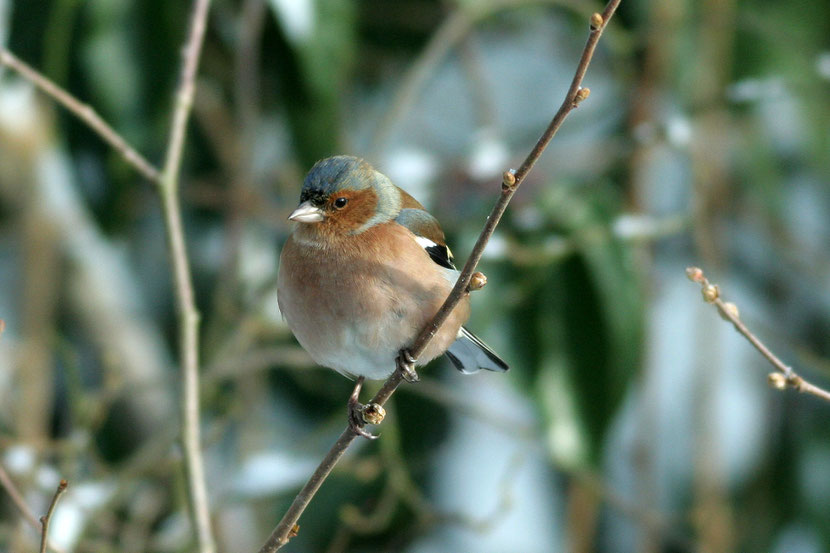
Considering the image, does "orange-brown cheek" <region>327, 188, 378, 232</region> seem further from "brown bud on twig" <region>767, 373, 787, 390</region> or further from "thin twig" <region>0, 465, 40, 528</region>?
"brown bud on twig" <region>767, 373, 787, 390</region>

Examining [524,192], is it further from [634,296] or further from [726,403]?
[726,403]

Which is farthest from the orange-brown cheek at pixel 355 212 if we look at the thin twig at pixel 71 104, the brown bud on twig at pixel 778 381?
the brown bud on twig at pixel 778 381

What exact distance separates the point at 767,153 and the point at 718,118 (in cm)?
25

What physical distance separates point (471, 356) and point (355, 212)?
0.41 m

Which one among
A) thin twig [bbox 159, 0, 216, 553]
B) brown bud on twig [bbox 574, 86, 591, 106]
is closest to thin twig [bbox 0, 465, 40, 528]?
thin twig [bbox 159, 0, 216, 553]

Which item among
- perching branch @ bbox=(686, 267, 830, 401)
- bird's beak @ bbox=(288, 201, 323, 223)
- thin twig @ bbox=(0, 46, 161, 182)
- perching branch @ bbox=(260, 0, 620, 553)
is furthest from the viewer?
thin twig @ bbox=(0, 46, 161, 182)

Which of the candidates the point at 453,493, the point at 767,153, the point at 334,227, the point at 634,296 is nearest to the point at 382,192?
the point at 334,227

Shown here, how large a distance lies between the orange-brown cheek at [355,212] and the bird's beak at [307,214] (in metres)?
0.03

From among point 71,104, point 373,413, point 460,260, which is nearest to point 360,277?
point 373,413

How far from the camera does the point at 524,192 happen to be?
3047mm

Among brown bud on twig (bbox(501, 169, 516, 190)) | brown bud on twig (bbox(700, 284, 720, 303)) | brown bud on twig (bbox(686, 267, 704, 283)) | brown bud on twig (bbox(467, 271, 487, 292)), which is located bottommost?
brown bud on twig (bbox(467, 271, 487, 292))

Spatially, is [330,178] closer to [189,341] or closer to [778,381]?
[189,341]

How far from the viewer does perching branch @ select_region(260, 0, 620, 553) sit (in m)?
1.05

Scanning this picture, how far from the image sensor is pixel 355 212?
6.03ft
